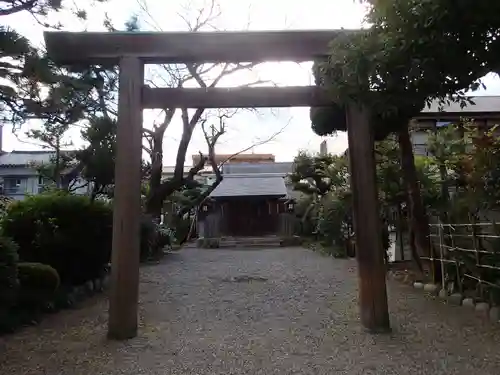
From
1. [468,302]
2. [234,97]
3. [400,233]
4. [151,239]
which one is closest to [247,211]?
[151,239]

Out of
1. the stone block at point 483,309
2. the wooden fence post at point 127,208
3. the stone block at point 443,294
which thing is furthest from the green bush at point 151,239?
the stone block at point 483,309

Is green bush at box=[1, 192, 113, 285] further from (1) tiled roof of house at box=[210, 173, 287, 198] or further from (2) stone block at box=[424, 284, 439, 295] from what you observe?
(1) tiled roof of house at box=[210, 173, 287, 198]

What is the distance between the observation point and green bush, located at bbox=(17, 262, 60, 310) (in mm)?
5852

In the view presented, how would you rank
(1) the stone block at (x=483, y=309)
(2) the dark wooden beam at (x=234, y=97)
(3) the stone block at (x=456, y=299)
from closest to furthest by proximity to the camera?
(2) the dark wooden beam at (x=234, y=97), (1) the stone block at (x=483, y=309), (3) the stone block at (x=456, y=299)

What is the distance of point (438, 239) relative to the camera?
7309mm

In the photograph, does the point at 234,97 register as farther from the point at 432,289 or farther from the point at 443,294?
the point at 432,289

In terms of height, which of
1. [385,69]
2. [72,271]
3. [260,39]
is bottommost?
[72,271]

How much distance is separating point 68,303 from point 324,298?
12.8 feet

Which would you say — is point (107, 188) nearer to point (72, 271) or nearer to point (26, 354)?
point (72, 271)

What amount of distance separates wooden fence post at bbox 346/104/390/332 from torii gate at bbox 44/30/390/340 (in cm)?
1

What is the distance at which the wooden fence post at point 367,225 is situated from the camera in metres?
4.91

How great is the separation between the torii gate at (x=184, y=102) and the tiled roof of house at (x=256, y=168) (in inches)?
931

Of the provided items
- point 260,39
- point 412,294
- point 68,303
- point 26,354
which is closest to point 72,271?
point 68,303

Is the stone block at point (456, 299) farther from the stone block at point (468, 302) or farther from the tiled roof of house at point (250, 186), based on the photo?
the tiled roof of house at point (250, 186)
